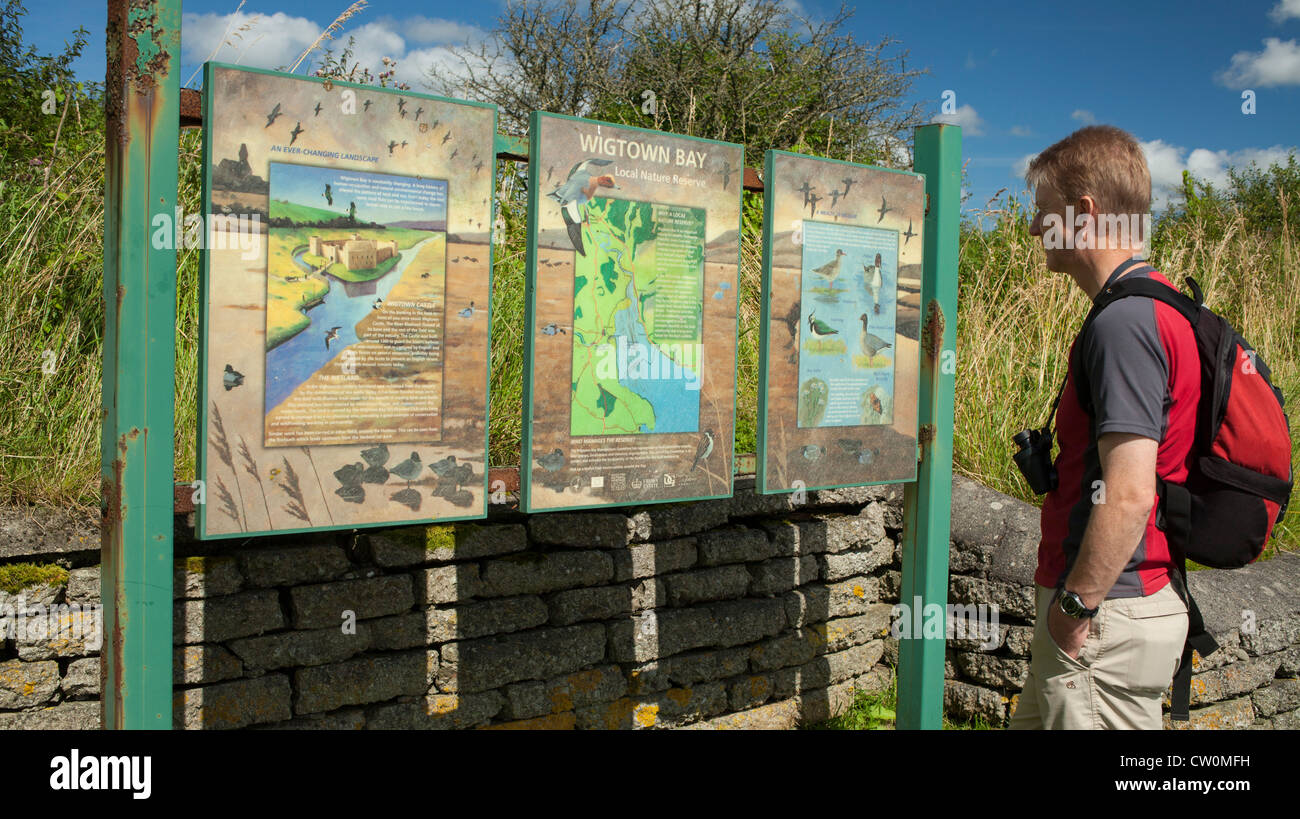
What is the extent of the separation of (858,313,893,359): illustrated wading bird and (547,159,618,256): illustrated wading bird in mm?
1110

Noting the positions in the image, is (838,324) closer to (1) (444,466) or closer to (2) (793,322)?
(2) (793,322)

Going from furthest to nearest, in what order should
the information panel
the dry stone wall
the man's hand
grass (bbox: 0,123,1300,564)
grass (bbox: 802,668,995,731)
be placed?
1. grass (bbox: 802,668,995,731)
2. grass (bbox: 0,123,1300,564)
3. the information panel
4. the dry stone wall
5. the man's hand

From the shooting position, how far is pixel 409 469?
251 centimetres

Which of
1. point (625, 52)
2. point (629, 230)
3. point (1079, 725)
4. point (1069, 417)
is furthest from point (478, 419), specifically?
point (625, 52)

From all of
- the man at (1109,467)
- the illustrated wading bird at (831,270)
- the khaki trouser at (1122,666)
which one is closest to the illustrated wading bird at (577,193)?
the illustrated wading bird at (831,270)

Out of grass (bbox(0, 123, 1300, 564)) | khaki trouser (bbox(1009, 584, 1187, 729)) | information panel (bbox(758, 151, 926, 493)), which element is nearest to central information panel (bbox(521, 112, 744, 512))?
information panel (bbox(758, 151, 926, 493))

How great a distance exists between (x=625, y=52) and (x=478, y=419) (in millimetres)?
15014

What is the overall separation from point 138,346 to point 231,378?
21cm

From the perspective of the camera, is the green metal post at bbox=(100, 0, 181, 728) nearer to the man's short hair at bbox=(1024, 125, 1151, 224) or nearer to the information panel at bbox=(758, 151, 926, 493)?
the information panel at bbox=(758, 151, 926, 493)

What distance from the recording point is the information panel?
3.13m

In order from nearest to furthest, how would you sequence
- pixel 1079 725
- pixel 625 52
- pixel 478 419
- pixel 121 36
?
pixel 121 36, pixel 1079 725, pixel 478 419, pixel 625 52

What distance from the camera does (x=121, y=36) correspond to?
7.00 ft

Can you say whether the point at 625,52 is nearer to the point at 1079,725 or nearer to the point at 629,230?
the point at 629,230

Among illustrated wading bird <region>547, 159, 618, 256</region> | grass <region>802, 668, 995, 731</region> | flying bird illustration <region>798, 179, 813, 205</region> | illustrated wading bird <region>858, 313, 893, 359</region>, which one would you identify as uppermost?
flying bird illustration <region>798, 179, 813, 205</region>
